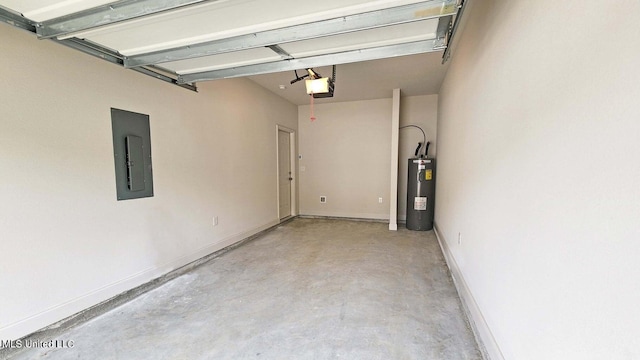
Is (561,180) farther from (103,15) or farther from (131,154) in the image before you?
(131,154)

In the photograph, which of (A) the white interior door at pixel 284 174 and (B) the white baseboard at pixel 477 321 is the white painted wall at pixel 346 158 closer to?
(A) the white interior door at pixel 284 174

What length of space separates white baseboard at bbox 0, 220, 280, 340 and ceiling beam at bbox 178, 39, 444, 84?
218 cm

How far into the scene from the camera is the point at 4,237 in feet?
5.77

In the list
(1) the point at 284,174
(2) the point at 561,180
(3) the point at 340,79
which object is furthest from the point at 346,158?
(2) the point at 561,180

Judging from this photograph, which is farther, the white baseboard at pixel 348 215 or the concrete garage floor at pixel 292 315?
the white baseboard at pixel 348 215

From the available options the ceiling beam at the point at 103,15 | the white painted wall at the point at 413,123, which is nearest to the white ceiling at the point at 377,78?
the white painted wall at the point at 413,123

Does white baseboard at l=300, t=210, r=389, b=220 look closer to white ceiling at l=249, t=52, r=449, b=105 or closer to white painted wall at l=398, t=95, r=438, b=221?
white painted wall at l=398, t=95, r=438, b=221

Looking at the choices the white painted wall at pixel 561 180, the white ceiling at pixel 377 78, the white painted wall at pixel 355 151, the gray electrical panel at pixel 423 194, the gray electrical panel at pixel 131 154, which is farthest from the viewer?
the white painted wall at pixel 355 151

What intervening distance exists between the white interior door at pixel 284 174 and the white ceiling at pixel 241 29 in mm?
2776

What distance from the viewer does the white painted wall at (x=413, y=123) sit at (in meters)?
5.21

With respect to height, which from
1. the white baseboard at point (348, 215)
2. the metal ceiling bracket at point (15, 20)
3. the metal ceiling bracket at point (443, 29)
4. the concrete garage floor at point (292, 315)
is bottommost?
the concrete garage floor at point (292, 315)

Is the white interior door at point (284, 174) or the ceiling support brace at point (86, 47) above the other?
the ceiling support brace at point (86, 47)

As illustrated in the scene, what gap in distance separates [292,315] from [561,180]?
200cm

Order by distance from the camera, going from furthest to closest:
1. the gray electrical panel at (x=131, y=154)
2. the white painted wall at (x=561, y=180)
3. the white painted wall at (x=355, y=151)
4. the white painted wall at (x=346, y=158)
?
the white painted wall at (x=346, y=158)
the white painted wall at (x=355, y=151)
the gray electrical panel at (x=131, y=154)
the white painted wall at (x=561, y=180)
